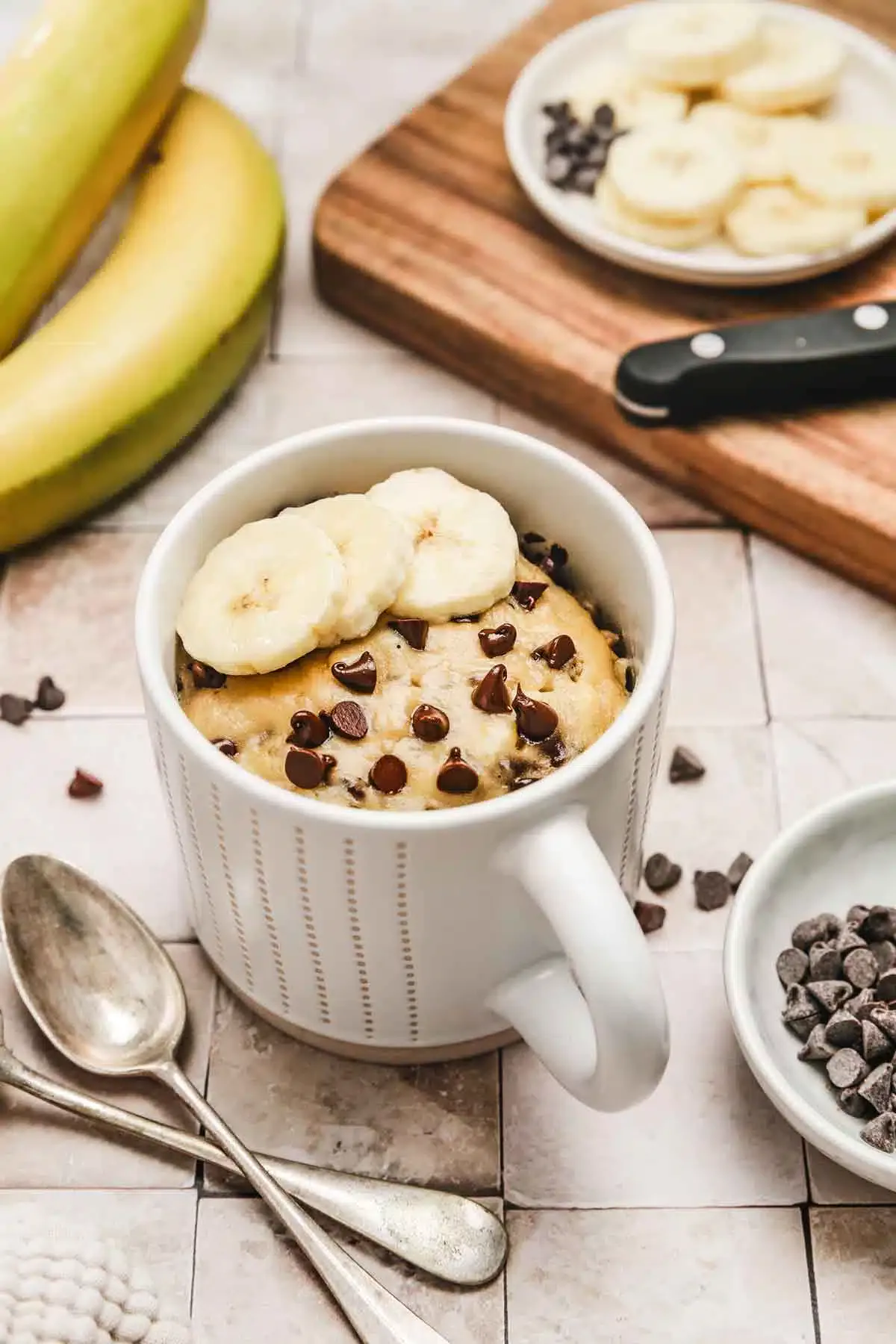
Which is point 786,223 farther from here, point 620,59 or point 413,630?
point 413,630

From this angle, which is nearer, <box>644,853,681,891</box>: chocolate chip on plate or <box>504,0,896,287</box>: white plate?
<box>644,853,681,891</box>: chocolate chip on plate

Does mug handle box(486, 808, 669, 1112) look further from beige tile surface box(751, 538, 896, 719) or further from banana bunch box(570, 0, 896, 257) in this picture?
banana bunch box(570, 0, 896, 257)

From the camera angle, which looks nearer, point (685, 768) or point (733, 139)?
point (685, 768)

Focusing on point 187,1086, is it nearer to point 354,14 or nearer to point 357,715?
point 357,715

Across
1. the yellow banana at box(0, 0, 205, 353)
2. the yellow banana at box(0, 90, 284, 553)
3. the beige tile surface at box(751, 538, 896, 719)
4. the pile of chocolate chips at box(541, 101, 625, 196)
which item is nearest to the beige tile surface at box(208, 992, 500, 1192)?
the beige tile surface at box(751, 538, 896, 719)

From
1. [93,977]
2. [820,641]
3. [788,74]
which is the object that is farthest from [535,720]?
[788,74]

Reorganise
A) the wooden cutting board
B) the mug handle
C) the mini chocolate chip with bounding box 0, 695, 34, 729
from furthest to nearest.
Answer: the wooden cutting board, the mini chocolate chip with bounding box 0, 695, 34, 729, the mug handle

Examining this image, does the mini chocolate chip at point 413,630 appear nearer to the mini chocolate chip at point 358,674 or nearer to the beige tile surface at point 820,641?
the mini chocolate chip at point 358,674

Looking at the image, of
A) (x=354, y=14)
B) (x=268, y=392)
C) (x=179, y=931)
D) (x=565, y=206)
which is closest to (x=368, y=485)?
(x=179, y=931)
